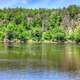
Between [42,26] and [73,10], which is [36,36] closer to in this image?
[42,26]

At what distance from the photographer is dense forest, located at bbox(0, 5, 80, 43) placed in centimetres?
12454

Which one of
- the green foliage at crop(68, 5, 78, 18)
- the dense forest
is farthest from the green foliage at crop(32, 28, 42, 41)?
the green foliage at crop(68, 5, 78, 18)

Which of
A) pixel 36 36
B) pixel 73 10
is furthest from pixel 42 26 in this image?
pixel 36 36

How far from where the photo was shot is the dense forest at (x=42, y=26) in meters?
125

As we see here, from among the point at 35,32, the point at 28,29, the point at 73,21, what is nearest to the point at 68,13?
the point at 73,21

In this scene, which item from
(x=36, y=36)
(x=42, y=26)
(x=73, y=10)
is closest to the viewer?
(x=36, y=36)

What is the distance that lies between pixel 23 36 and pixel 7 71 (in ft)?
293

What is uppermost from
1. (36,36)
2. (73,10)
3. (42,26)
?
(73,10)

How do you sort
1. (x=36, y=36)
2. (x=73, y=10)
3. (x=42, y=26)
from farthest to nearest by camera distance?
1. (x=73, y=10)
2. (x=42, y=26)
3. (x=36, y=36)

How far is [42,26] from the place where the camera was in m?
150

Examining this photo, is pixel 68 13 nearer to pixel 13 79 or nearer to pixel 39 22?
pixel 39 22

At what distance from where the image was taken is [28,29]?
14725 cm

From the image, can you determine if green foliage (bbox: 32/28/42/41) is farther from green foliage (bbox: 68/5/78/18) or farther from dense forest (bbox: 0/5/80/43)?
green foliage (bbox: 68/5/78/18)

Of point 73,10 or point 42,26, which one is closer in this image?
point 42,26
